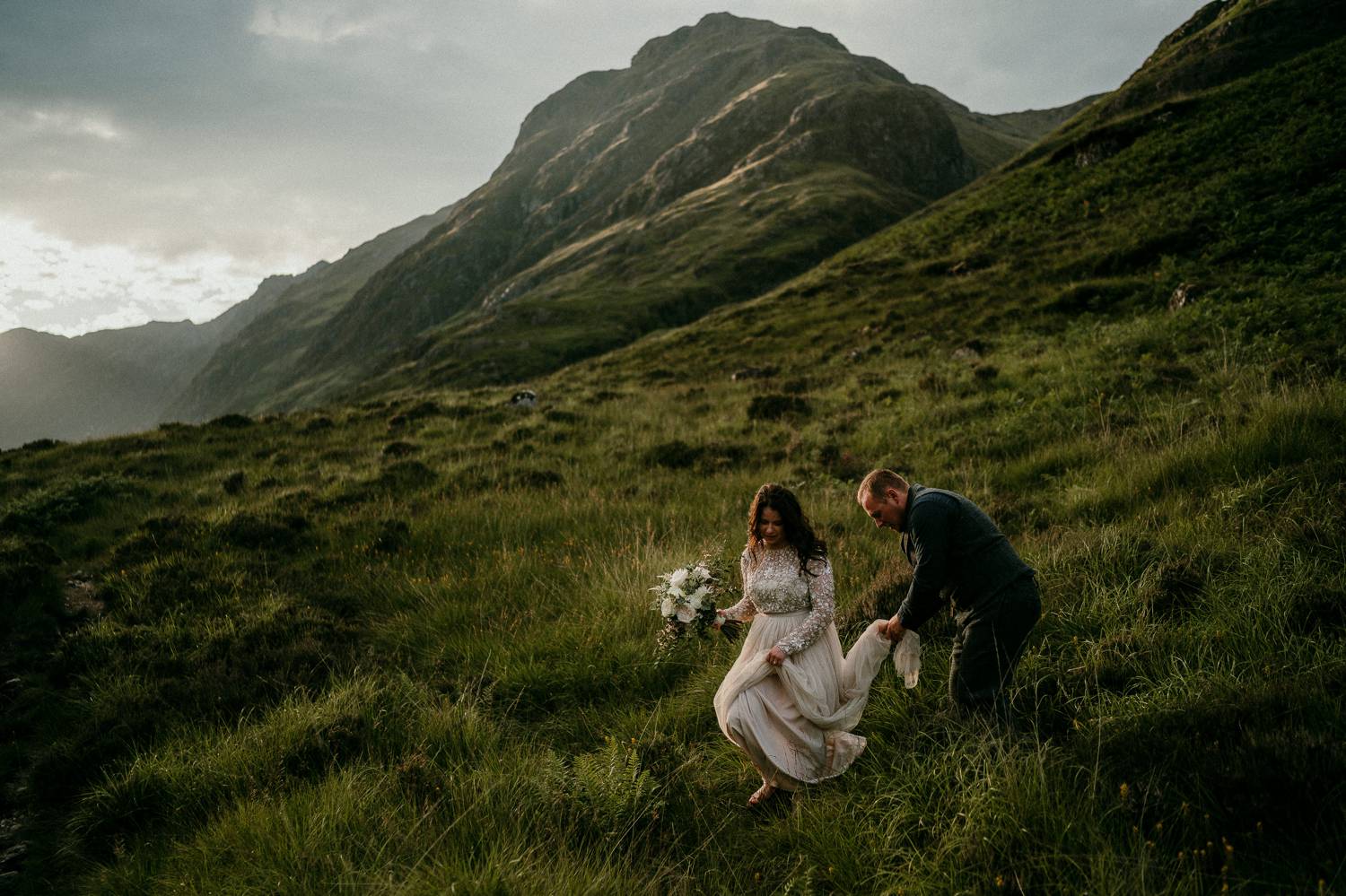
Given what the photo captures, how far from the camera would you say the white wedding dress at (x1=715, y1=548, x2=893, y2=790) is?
387cm

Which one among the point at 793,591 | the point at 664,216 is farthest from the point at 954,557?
the point at 664,216

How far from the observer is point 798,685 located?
3947 mm

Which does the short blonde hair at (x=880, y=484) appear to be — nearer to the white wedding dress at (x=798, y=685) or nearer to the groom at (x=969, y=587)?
the groom at (x=969, y=587)

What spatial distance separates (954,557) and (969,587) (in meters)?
0.20

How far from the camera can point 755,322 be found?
33.7 metres

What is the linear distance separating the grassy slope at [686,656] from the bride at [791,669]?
0.28 meters

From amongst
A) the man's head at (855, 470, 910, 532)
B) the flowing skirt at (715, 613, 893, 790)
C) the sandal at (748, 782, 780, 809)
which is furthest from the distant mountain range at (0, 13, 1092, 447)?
the sandal at (748, 782, 780, 809)

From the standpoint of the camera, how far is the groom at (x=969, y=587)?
3.67 m

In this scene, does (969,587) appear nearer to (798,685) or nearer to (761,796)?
(798,685)

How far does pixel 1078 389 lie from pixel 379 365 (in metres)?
102

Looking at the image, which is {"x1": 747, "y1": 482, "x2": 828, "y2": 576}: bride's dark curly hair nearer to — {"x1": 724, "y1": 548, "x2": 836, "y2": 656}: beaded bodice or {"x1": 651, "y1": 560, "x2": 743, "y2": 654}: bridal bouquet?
{"x1": 724, "y1": 548, "x2": 836, "y2": 656}: beaded bodice

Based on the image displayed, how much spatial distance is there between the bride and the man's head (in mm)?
562

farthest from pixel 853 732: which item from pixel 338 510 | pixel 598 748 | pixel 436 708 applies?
pixel 338 510

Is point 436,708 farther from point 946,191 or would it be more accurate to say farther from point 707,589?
point 946,191
